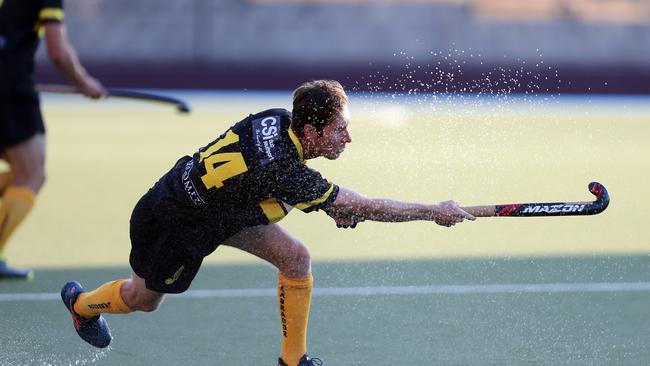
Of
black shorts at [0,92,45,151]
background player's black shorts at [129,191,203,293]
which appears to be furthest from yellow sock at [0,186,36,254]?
background player's black shorts at [129,191,203,293]

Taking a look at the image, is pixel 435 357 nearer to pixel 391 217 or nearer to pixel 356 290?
pixel 391 217

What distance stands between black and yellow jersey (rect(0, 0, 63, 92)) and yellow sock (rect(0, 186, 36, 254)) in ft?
1.53

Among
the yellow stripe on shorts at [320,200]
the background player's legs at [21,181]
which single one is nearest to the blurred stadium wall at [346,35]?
the background player's legs at [21,181]

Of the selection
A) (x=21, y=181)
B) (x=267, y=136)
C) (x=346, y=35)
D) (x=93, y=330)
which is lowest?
(x=346, y=35)

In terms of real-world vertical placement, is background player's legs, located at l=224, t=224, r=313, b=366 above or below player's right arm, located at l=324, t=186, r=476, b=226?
below

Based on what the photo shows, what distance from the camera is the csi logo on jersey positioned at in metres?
3.94

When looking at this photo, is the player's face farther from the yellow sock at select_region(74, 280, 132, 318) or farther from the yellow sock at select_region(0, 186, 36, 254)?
the yellow sock at select_region(0, 186, 36, 254)

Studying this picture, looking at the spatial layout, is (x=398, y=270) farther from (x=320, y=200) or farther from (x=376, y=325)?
(x=320, y=200)

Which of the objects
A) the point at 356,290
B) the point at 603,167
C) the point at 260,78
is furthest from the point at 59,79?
the point at 356,290

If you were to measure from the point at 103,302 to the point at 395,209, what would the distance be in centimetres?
121

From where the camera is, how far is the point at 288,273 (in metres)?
4.27

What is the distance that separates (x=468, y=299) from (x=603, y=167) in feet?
15.3

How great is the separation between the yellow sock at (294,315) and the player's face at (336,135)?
54 centimetres

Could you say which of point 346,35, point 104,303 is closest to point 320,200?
point 104,303
